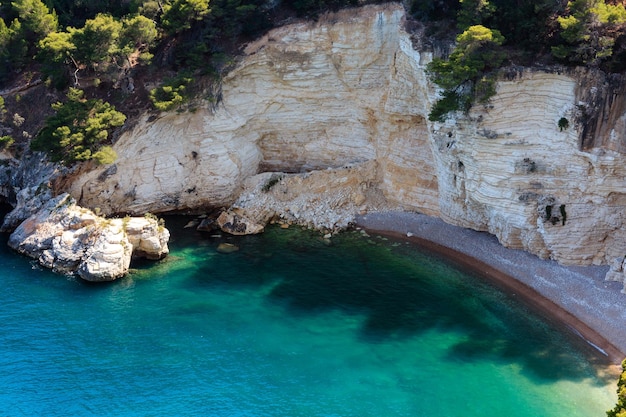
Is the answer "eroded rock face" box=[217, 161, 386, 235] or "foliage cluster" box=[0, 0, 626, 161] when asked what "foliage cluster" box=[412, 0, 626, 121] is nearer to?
"foliage cluster" box=[0, 0, 626, 161]

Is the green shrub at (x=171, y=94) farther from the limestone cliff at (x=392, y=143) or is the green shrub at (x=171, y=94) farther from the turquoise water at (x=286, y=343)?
the turquoise water at (x=286, y=343)

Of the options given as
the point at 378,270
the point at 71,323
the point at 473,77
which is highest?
the point at 473,77

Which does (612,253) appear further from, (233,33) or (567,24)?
(233,33)

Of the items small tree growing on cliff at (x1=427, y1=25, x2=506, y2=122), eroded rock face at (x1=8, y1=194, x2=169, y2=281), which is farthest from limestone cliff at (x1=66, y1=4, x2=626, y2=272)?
eroded rock face at (x1=8, y1=194, x2=169, y2=281)

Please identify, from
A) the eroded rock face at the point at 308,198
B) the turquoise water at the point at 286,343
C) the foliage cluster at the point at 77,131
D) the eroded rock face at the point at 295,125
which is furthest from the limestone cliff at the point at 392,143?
the turquoise water at the point at 286,343

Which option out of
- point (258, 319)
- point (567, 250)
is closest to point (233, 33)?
point (258, 319)
